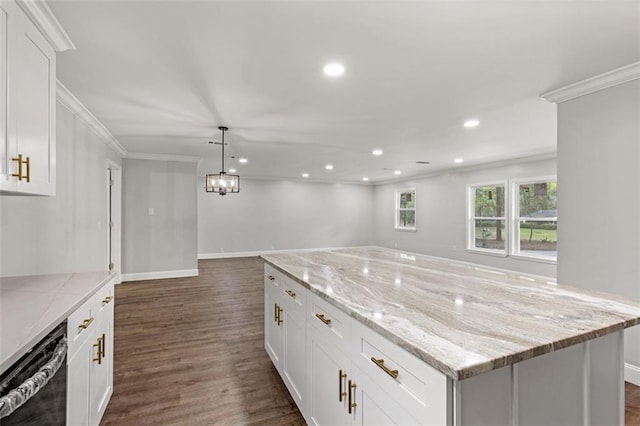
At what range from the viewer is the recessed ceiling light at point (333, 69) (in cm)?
223

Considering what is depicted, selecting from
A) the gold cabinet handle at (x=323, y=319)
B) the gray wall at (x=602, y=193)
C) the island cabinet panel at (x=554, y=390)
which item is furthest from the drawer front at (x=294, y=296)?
the gray wall at (x=602, y=193)

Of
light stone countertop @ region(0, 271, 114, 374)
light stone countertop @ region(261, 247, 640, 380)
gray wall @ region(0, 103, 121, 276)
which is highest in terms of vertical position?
gray wall @ region(0, 103, 121, 276)

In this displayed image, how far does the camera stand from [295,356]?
6.55 feet

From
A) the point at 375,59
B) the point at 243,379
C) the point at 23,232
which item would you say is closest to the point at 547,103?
the point at 375,59

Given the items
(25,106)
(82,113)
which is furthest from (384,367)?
(82,113)

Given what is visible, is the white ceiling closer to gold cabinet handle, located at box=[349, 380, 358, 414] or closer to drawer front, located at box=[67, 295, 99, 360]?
drawer front, located at box=[67, 295, 99, 360]

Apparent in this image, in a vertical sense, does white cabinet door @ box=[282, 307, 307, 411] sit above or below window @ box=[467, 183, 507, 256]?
below

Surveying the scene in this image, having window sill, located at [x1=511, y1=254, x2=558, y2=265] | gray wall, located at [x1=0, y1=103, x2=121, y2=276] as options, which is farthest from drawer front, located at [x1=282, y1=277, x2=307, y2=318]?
window sill, located at [x1=511, y1=254, x2=558, y2=265]

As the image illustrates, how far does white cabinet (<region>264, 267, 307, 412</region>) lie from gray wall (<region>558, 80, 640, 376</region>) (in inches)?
99.5

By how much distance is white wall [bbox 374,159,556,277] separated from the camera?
19.6 feet

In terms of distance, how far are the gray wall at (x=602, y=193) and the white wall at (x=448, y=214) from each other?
3484 millimetres

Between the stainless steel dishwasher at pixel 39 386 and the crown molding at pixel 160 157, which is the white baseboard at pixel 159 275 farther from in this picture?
the stainless steel dishwasher at pixel 39 386

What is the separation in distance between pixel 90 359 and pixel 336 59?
7.90 feet

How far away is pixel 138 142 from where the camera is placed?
471cm
